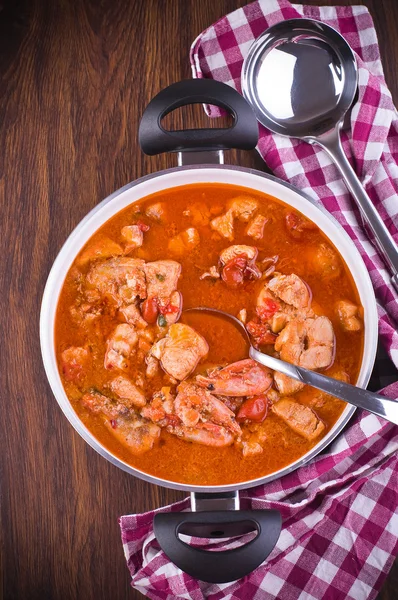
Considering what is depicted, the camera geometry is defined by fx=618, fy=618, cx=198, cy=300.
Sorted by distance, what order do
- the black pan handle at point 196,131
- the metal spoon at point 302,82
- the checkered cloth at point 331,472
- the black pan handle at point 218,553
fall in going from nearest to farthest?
the black pan handle at point 218,553, the black pan handle at point 196,131, the checkered cloth at point 331,472, the metal spoon at point 302,82

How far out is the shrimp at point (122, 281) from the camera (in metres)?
2.21

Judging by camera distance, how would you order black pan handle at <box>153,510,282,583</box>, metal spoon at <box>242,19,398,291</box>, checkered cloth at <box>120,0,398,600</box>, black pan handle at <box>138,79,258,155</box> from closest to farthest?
black pan handle at <box>153,510,282,583</box>, black pan handle at <box>138,79,258,155</box>, checkered cloth at <box>120,0,398,600</box>, metal spoon at <box>242,19,398,291</box>

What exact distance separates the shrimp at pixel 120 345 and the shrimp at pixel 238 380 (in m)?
0.27

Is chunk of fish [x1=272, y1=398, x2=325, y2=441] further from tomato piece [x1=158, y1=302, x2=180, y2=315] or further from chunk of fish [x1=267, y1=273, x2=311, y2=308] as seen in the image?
tomato piece [x1=158, y1=302, x2=180, y2=315]

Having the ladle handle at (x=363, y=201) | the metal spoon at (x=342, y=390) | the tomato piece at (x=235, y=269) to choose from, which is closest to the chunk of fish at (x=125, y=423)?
the metal spoon at (x=342, y=390)

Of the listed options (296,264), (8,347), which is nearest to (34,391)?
(8,347)

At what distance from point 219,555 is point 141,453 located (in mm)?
441

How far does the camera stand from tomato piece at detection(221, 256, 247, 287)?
219cm

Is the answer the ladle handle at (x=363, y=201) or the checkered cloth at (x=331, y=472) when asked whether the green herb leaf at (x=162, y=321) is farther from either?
the ladle handle at (x=363, y=201)

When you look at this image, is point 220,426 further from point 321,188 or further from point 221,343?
point 321,188

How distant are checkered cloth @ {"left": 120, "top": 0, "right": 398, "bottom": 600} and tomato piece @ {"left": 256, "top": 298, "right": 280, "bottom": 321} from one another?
44cm

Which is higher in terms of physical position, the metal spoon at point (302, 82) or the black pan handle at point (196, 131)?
the metal spoon at point (302, 82)

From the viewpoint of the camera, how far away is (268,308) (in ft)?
7.27

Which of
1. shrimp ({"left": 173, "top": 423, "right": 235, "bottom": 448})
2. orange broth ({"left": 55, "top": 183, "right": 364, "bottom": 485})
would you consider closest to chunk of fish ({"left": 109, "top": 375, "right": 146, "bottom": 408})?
orange broth ({"left": 55, "top": 183, "right": 364, "bottom": 485})
